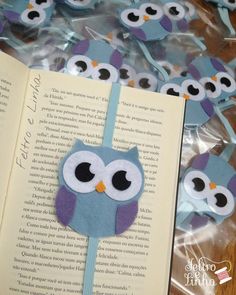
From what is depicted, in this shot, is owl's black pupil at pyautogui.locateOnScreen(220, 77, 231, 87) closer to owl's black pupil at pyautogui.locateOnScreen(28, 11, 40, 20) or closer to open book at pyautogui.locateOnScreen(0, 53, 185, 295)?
open book at pyautogui.locateOnScreen(0, 53, 185, 295)

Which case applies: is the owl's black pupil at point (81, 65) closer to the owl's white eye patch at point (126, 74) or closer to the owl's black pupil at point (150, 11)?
the owl's white eye patch at point (126, 74)

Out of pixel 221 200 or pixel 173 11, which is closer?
pixel 221 200

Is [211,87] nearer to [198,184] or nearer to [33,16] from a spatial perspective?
[198,184]

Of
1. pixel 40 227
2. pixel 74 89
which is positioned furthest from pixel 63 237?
pixel 74 89

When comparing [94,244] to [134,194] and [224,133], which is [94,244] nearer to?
[134,194]

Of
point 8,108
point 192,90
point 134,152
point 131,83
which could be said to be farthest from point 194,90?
point 8,108

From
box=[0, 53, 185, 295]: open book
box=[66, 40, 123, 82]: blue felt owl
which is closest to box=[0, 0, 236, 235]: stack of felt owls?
box=[66, 40, 123, 82]: blue felt owl
